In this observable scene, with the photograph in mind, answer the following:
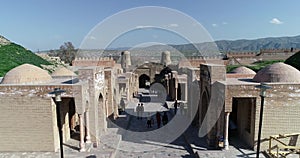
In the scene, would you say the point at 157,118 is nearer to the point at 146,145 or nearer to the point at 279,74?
the point at 146,145

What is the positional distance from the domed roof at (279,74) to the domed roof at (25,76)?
11.9 m

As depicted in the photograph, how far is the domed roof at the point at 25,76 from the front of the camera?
504 inches

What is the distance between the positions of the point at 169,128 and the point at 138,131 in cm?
213

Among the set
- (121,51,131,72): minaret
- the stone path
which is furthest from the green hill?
the stone path

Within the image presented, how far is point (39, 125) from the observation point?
36.1ft

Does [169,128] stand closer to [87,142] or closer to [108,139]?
[108,139]

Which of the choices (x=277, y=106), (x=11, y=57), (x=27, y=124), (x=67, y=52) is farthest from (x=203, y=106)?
(x=67, y=52)

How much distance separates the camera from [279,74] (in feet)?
39.1

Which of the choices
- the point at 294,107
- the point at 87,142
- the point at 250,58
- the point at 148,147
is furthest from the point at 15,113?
the point at 250,58

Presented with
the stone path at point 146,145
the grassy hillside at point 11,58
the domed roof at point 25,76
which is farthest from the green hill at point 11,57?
the stone path at point 146,145

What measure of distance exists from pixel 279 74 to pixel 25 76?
13.0 metres

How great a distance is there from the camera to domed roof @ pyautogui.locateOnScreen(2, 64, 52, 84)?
42.0ft

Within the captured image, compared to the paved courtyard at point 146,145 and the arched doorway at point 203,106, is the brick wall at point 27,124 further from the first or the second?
the arched doorway at point 203,106

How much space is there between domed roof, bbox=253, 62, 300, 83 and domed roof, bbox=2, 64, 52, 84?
1193cm
